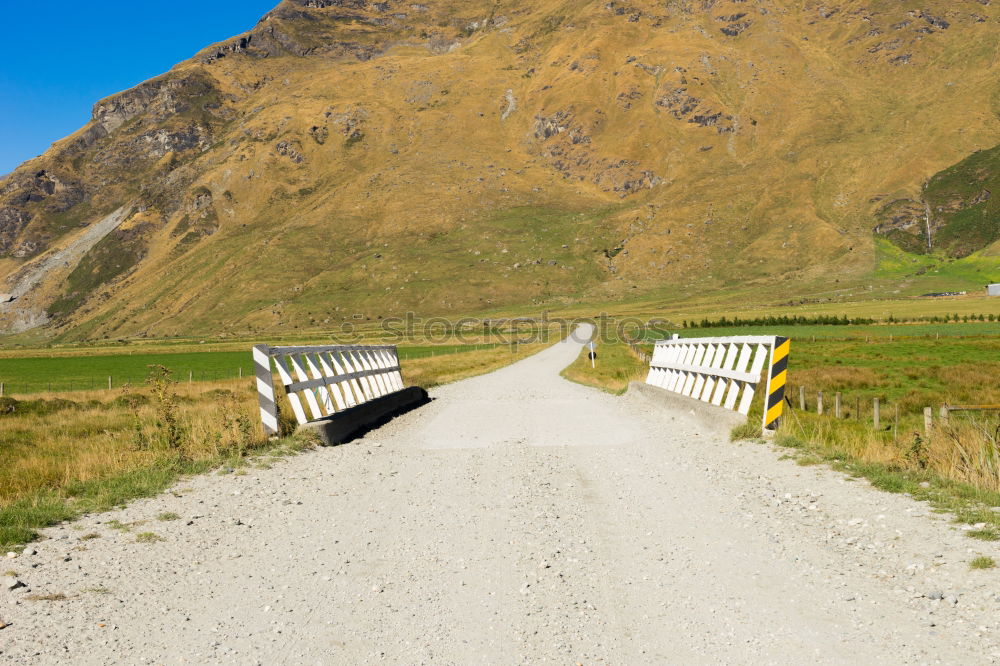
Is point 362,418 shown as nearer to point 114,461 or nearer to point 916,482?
point 114,461

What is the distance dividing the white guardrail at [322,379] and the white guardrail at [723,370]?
7765 millimetres

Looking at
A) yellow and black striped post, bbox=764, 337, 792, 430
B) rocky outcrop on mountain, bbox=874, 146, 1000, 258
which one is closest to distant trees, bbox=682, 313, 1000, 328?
yellow and black striped post, bbox=764, 337, 792, 430

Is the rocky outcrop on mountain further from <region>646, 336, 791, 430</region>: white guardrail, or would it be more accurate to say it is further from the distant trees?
<region>646, 336, 791, 430</region>: white guardrail

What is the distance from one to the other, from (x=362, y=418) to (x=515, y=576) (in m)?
10.2

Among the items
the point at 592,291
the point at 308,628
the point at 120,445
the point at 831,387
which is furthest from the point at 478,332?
the point at 308,628

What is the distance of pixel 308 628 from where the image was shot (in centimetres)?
449

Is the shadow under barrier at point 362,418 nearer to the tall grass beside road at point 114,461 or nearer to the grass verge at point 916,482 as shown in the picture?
the tall grass beside road at point 114,461

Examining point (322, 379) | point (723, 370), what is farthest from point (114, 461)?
point (723, 370)

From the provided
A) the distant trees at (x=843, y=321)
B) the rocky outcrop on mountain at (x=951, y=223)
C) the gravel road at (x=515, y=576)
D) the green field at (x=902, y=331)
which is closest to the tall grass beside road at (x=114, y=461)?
the gravel road at (x=515, y=576)

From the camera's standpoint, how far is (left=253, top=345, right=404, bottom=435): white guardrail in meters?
12.2

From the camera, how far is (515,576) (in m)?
5.38

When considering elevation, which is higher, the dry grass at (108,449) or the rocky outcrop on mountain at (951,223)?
the rocky outcrop on mountain at (951,223)

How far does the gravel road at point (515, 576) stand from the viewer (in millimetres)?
4188

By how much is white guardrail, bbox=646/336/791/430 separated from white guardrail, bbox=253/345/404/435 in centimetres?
776
